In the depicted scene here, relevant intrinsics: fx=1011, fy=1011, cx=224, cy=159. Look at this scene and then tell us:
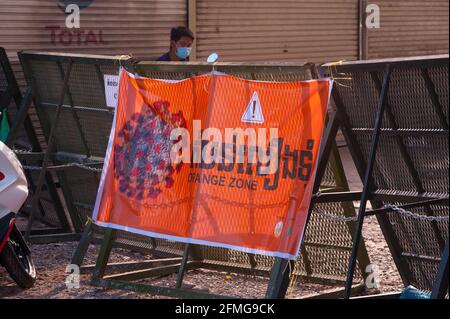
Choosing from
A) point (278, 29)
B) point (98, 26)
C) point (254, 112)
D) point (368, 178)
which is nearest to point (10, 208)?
point (254, 112)

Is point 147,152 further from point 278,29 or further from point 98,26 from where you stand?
point 278,29

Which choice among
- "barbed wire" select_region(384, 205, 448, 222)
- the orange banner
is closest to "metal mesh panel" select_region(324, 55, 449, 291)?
"barbed wire" select_region(384, 205, 448, 222)

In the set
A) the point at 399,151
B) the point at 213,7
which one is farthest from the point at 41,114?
the point at 213,7

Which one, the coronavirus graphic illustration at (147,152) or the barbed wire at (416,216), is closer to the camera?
the barbed wire at (416,216)

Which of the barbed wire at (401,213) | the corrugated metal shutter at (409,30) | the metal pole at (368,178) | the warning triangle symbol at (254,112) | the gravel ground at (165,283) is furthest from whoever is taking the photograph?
the corrugated metal shutter at (409,30)

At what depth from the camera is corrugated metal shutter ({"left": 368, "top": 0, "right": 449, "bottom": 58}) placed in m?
18.7

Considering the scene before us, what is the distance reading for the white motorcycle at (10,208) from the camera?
23.6 ft

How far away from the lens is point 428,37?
2044 centimetres

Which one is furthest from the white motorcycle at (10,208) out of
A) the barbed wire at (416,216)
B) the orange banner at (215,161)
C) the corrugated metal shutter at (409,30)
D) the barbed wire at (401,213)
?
the corrugated metal shutter at (409,30)

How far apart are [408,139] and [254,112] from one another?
993mm

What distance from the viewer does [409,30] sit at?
64.2 feet

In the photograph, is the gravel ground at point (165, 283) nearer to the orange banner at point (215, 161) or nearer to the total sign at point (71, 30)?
the orange banner at point (215, 161)

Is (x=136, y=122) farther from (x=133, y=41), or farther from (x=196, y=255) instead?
(x=133, y=41)

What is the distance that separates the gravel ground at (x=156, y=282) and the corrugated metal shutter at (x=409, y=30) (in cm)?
1044
